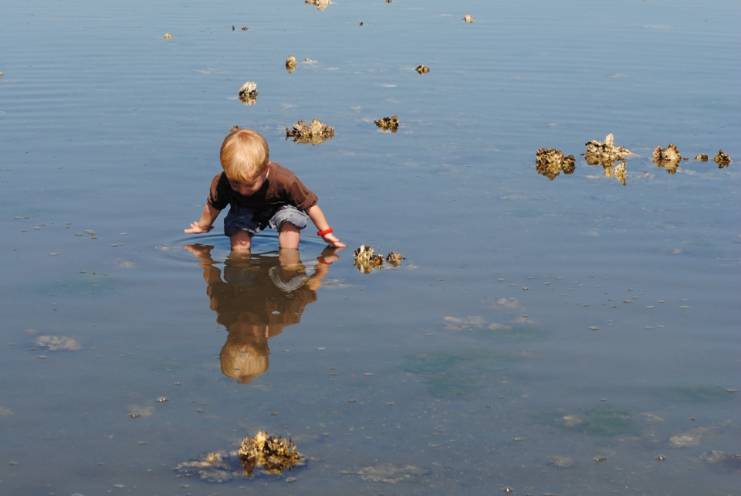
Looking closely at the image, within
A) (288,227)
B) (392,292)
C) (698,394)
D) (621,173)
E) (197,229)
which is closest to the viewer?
(698,394)

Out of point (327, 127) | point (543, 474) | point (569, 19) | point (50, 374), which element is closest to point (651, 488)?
point (543, 474)

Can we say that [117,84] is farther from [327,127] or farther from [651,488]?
[651,488]

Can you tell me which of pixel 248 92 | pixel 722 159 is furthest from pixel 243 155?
pixel 248 92

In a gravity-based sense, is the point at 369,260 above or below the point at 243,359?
above

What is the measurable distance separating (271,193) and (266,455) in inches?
174

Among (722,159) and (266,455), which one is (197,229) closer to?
(266,455)

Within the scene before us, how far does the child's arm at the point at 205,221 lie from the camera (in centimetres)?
1024

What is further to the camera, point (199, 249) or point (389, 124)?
point (389, 124)

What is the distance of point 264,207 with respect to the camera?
1033 centimetres

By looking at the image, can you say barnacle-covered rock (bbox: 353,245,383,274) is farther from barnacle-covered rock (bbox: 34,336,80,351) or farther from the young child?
barnacle-covered rock (bbox: 34,336,80,351)

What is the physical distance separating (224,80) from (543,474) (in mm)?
14005

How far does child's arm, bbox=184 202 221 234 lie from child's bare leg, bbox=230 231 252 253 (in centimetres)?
25

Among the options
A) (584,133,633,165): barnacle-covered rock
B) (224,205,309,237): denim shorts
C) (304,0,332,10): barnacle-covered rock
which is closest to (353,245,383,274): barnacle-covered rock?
(224,205,309,237): denim shorts

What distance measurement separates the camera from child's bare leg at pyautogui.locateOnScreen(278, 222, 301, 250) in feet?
33.8
